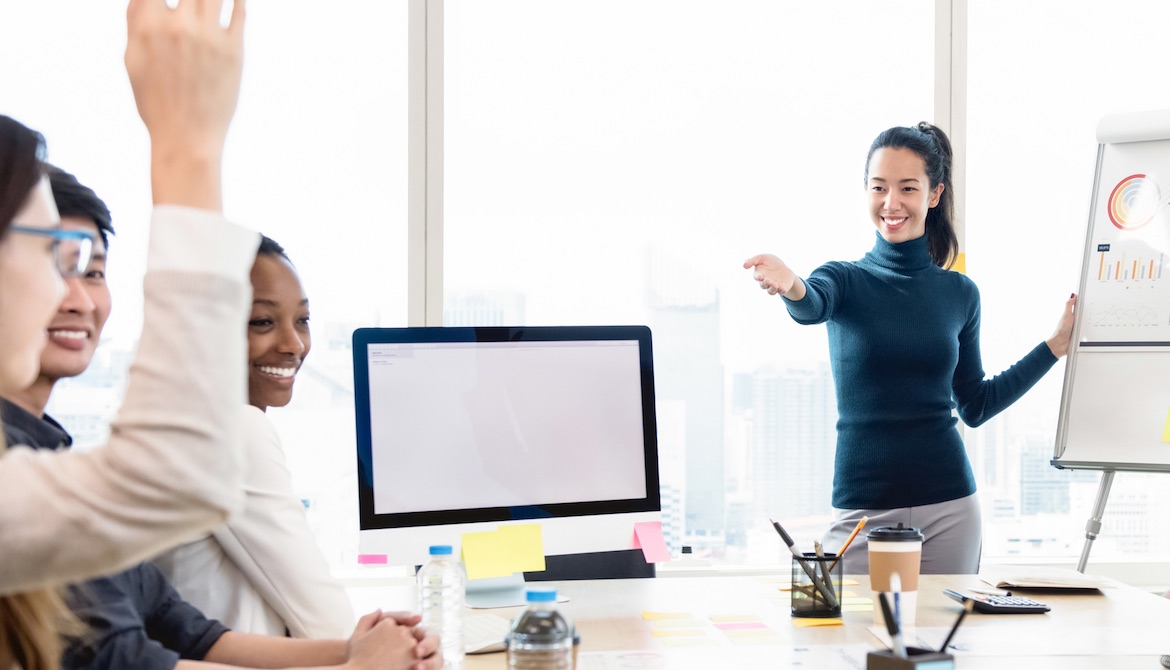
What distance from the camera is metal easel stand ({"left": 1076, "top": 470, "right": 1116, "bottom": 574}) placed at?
9.30ft

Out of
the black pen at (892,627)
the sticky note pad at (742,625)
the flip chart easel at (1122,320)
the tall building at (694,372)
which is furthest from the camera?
the tall building at (694,372)

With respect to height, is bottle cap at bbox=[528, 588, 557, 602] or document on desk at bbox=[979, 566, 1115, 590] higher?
bottle cap at bbox=[528, 588, 557, 602]

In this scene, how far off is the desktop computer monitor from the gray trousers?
2.93 feet

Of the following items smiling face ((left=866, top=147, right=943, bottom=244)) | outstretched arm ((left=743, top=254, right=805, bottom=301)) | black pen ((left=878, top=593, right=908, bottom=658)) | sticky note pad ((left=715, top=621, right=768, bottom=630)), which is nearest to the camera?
black pen ((left=878, top=593, right=908, bottom=658))

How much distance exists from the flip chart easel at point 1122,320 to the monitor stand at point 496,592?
6.13 ft

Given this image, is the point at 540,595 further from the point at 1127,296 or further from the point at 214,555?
the point at 1127,296

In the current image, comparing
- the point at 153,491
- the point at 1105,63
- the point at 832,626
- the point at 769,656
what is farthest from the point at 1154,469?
the point at 153,491

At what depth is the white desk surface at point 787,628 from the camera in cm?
136

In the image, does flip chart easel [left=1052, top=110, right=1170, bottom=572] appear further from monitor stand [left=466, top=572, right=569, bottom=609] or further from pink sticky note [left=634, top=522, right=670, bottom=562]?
monitor stand [left=466, top=572, right=569, bottom=609]

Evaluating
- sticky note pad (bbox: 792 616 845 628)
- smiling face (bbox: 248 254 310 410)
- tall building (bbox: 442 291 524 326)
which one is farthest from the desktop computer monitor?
tall building (bbox: 442 291 524 326)

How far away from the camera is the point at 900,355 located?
2.58m

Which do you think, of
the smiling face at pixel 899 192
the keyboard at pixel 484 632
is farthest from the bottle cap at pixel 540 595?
the smiling face at pixel 899 192

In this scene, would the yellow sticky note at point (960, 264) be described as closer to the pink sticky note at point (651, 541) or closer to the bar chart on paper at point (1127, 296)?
the bar chart on paper at point (1127, 296)

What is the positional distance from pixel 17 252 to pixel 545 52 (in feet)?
8.69
